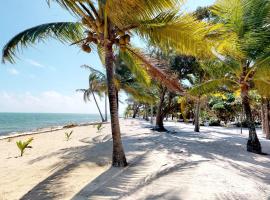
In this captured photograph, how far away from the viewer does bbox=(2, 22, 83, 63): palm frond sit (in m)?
8.65

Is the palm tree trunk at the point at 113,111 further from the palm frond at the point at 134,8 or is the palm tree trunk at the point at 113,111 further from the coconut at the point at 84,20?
the palm frond at the point at 134,8

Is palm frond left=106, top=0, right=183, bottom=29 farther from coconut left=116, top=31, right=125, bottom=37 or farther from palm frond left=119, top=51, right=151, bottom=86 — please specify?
palm frond left=119, top=51, right=151, bottom=86

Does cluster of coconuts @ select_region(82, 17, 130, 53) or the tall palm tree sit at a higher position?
the tall palm tree

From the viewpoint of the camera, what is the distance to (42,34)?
8.87m

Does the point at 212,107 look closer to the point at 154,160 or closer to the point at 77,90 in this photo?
the point at 77,90

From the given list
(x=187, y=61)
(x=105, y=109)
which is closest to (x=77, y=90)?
(x=105, y=109)

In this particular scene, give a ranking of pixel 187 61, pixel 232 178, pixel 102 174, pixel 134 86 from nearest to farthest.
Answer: pixel 232 178 → pixel 102 174 → pixel 187 61 → pixel 134 86

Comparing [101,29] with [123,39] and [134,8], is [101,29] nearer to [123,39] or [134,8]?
[123,39]

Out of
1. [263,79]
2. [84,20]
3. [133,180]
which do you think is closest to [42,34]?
[84,20]

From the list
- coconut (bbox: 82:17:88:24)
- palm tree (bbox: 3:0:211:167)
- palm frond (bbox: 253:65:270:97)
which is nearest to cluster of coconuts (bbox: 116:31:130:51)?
palm tree (bbox: 3:0:211:167)

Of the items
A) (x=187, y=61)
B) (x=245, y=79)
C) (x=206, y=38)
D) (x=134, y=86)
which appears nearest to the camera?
(x=206, y=38)

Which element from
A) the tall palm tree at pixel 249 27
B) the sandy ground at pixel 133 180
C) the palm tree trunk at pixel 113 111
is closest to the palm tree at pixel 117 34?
the palm tree trunk at pixel 113 111

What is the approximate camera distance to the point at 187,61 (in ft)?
68.7

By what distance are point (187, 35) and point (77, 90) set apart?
3559cm
